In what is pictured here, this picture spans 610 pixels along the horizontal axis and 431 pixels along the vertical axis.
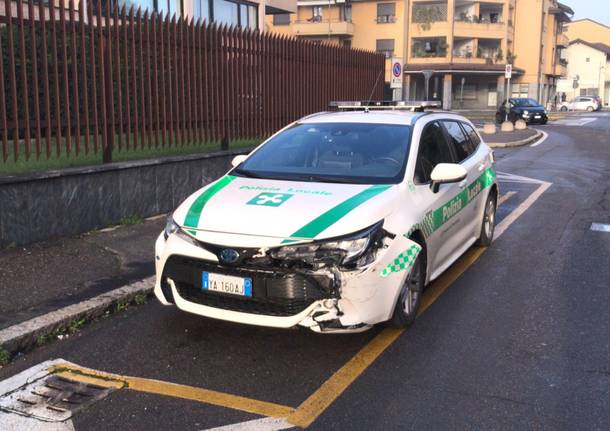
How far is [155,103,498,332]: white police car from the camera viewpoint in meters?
4.13

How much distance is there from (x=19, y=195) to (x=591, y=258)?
578 cm

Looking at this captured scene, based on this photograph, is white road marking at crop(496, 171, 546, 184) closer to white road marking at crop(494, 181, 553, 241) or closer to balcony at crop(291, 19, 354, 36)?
white road marking at crop(494, 181, 553, 241)

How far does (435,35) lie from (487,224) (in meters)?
51.5

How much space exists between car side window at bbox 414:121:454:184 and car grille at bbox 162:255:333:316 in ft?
5.06

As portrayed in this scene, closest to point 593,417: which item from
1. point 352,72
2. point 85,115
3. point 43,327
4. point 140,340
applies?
point 140,340

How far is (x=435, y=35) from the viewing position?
55.7m

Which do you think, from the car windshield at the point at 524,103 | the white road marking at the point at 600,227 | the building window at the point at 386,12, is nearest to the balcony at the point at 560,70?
the building window at the point at 386,12

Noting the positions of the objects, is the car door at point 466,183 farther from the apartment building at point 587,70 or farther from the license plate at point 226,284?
the apartment building at point 587,70

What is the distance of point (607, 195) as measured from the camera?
11031 millimetres

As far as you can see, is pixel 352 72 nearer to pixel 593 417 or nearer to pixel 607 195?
pixel 607 195

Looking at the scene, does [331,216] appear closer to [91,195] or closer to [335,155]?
[335,155]

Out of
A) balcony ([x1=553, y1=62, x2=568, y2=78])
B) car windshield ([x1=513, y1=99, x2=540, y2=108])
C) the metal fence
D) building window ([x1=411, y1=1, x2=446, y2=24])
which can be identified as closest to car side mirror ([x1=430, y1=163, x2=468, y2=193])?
the metal fence

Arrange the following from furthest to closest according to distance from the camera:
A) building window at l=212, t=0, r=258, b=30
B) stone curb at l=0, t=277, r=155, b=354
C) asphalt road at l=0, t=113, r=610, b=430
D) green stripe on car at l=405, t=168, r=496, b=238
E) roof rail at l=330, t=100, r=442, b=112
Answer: building window at l=212, t=0, r=258, b=30
roof rail at l=330, t=100, r=442, b=112
green stripe on car at l=405, t=168, r=496, b=238
stone curb at l=0, t=277, r=155, b=354
asphalt road at l=0, t=113, r=610, b=430

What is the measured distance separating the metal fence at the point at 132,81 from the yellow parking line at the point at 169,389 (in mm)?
3362
